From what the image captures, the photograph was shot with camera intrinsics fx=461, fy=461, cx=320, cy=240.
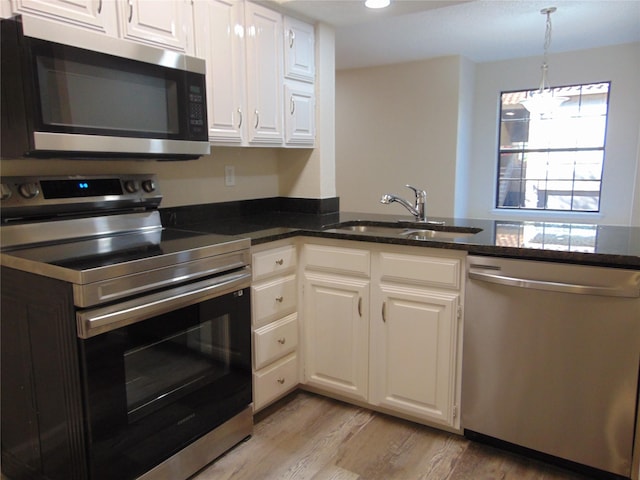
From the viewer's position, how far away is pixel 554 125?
511 centimetres

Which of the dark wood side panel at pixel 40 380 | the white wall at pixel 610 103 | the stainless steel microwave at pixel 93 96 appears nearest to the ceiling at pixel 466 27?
the white wall at pixel 610 103

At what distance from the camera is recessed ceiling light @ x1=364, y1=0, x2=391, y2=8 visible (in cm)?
237

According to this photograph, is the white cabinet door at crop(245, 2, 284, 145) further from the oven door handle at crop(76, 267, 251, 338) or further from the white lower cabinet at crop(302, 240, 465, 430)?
the oven door handle at crop(76, 267, 251, 338)

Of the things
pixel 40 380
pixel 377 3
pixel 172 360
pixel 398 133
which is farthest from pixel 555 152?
pixel 40 380

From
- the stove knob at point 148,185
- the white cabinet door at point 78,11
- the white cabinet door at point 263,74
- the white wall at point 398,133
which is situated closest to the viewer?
the white cabinet door at point 78,11

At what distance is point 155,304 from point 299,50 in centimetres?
178

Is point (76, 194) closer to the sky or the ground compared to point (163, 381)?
closer to the sky

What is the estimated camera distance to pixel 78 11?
162cm

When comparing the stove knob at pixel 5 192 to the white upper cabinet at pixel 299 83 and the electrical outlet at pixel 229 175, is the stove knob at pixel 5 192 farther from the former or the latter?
the white upper cabinet at pixel 299 83

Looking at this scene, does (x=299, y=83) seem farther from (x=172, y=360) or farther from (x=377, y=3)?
(x=172, y=360)

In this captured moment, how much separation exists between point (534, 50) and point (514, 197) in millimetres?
1593

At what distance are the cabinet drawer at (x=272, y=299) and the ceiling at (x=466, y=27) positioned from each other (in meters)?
1.48

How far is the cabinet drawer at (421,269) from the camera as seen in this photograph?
1.95 meters

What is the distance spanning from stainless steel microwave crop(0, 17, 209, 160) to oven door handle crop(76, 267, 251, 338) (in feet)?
1.81
